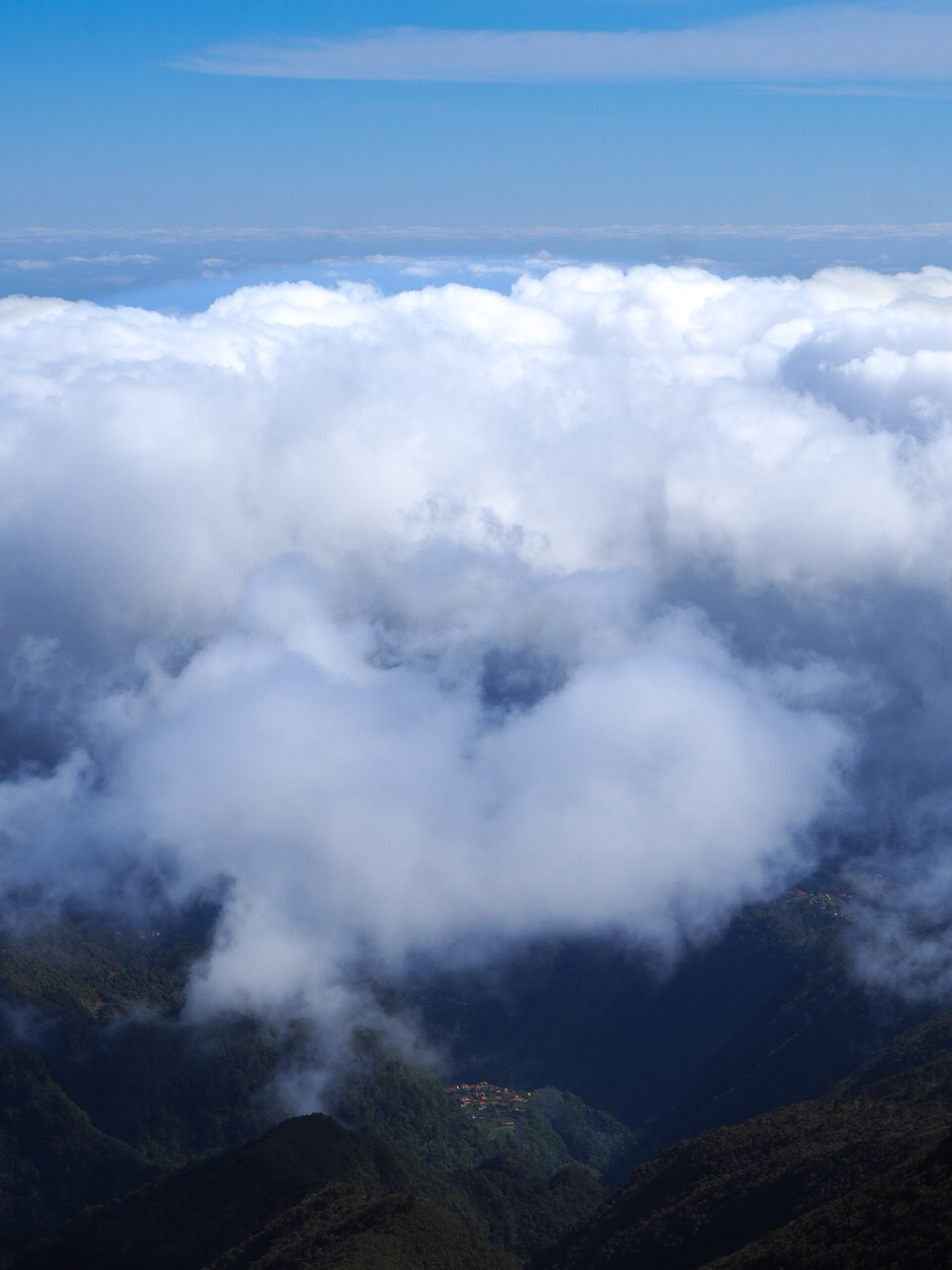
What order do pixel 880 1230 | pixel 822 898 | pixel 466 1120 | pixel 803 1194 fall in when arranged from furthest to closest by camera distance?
pixel 822 898 < pixel 466 1120 < pixel 803 1194 < pixel 880 1230

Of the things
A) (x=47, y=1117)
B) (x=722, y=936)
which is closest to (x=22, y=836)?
(x=47, y=1117)

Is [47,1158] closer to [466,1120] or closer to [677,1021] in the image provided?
[466,1120]

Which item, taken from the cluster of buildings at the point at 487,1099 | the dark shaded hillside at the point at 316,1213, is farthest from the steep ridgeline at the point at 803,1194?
the cluster of buildings at the point at 487,1099

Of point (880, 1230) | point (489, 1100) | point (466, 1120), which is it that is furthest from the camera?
point (489, 1100)

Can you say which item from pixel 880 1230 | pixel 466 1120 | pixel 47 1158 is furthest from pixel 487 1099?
pixel 880 1230

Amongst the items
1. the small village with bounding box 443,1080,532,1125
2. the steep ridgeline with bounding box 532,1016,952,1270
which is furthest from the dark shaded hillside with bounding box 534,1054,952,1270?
the small village with bounding box 443,1080,532,1125

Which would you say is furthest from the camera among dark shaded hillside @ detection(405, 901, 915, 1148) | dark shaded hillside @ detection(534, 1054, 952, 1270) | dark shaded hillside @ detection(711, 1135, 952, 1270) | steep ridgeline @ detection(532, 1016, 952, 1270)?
dark shaded hillside @ detection(405, 901, 915, 1148)

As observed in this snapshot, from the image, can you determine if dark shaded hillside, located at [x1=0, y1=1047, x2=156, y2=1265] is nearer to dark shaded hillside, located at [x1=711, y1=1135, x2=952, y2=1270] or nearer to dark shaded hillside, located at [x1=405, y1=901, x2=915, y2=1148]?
dark shaded hillside, located at [x1=405, y1=901, x2=915, y2=1148]

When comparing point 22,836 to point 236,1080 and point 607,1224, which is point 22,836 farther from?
point 607,1224

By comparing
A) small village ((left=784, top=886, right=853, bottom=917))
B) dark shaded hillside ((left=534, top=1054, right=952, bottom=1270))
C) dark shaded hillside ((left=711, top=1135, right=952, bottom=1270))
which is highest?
dark shaded hillside ((left=711, top=1135, right=952, bottom=1270))
